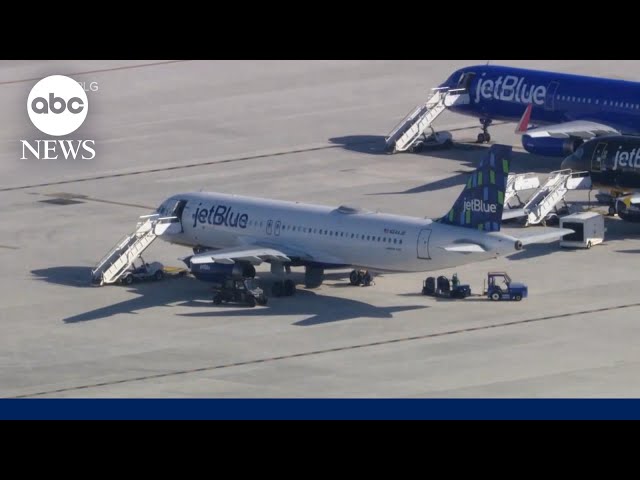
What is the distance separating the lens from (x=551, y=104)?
4213 inches

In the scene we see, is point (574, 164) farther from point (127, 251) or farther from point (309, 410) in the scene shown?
point (309, 410)

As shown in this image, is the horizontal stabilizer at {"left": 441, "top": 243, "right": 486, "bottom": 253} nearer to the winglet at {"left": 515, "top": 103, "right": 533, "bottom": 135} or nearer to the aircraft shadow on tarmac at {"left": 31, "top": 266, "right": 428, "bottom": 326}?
the aircraft shadow on tarmac at {"left": 31, "top": 266, "right": 428, "bottom": 326}

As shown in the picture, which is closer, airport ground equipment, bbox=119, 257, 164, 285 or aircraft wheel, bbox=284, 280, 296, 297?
aircraft wheel, bbox=284, 280, 296, 297

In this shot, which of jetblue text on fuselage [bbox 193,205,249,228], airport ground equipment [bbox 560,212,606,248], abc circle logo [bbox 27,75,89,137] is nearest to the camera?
jetblue text on fuselage [bbox 193,205,249,228]

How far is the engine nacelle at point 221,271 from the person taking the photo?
75.6m

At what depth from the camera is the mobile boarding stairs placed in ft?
293

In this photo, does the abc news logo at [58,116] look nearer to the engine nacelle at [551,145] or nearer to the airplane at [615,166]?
the engine nacelle at [551,145]

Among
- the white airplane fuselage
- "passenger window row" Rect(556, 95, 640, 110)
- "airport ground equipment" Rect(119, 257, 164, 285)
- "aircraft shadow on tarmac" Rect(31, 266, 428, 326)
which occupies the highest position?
"passenger window row" Rect(556, 95, 640, 110)

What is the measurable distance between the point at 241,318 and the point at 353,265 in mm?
5684

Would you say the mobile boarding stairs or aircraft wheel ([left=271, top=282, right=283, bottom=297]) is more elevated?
the mobile boarding stairs

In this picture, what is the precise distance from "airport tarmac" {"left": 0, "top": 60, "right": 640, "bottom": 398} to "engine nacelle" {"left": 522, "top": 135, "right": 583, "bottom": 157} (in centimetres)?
146

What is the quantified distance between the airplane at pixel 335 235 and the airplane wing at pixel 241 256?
42 mm

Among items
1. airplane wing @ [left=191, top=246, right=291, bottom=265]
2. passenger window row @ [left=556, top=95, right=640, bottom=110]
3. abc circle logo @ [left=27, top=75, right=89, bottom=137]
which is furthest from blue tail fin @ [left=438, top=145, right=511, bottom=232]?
abc circle logo @ [left=27, top=75, right=89, bottom=137]

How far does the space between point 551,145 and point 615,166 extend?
427 inches
